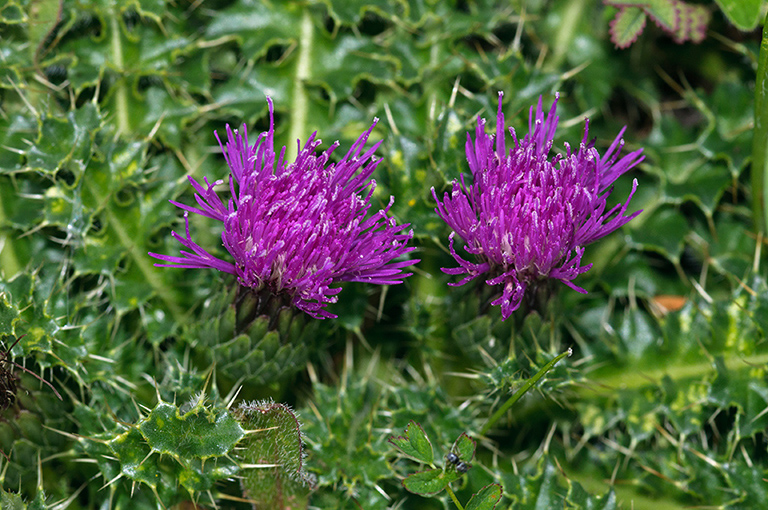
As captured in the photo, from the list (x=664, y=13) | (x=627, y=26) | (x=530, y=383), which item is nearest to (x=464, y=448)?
(x=530, y=383)

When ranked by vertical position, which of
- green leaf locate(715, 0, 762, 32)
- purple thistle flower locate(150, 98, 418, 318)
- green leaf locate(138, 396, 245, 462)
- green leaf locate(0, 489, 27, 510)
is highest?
green leaf locate(715, 0, 762, 32)

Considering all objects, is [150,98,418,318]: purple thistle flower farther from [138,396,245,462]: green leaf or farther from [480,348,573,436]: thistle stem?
[480,348,573,436]: thistle stem

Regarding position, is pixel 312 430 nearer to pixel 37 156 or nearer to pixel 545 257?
pixel 545 257

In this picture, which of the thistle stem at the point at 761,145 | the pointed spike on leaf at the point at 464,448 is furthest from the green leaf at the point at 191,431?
the thistle stem at the point at 761,145

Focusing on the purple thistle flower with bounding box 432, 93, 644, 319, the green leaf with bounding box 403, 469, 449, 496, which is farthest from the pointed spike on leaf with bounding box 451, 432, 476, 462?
the purple thistle flower with bounding box 432, 93, 644, 319

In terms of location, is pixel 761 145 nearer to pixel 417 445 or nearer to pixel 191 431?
pixel 417 445

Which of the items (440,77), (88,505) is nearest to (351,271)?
(440,77)
